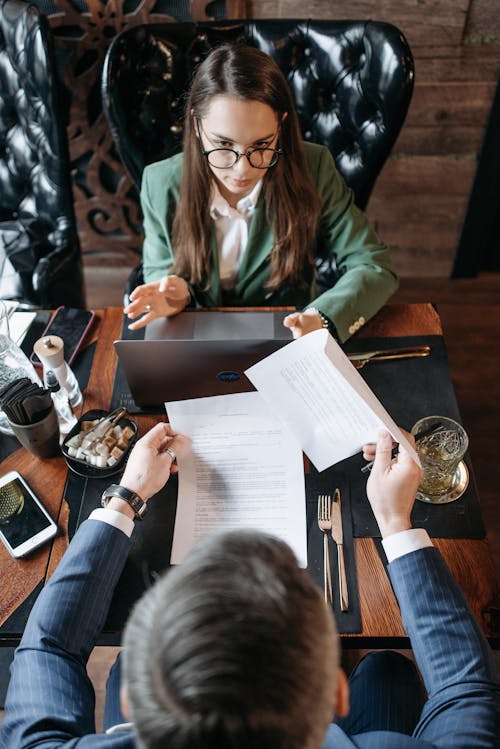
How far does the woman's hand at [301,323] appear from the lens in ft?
4.06

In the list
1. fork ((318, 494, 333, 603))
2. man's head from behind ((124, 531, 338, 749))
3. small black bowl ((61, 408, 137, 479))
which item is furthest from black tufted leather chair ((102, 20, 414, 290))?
man's head from behind ((124, 531, 338, 749))

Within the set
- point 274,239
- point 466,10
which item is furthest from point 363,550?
point 466,10

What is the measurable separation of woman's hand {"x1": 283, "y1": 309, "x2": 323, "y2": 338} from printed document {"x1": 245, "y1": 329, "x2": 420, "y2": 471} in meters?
0.13

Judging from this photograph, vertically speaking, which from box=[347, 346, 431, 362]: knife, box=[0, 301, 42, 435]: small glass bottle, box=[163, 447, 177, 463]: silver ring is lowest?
box=[163, 447, 177, 463]: silver ring

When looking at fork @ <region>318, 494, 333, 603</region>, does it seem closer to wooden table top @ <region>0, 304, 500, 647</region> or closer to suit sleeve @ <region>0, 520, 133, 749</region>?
wooden table top @ <region>0, 304, 500, 647</region>

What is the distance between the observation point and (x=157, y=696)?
19.9 inches

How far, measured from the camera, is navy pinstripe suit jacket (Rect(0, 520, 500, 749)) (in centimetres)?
81

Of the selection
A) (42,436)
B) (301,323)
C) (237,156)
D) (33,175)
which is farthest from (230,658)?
(33,175)

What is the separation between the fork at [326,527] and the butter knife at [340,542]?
1 centimetres

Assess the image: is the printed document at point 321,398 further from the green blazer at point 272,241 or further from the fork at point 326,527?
the green blazer at point 272,241

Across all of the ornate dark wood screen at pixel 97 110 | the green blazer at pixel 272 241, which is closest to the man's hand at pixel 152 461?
the green blazer at pixel 272 241

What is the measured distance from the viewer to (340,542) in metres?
1.01

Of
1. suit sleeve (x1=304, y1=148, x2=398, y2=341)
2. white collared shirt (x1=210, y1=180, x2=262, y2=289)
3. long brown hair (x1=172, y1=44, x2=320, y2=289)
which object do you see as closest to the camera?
long brown hair (x1=172, y1=44, x2=320, y2=289)

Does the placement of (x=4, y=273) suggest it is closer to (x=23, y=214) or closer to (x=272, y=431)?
(x=23, y=214)
